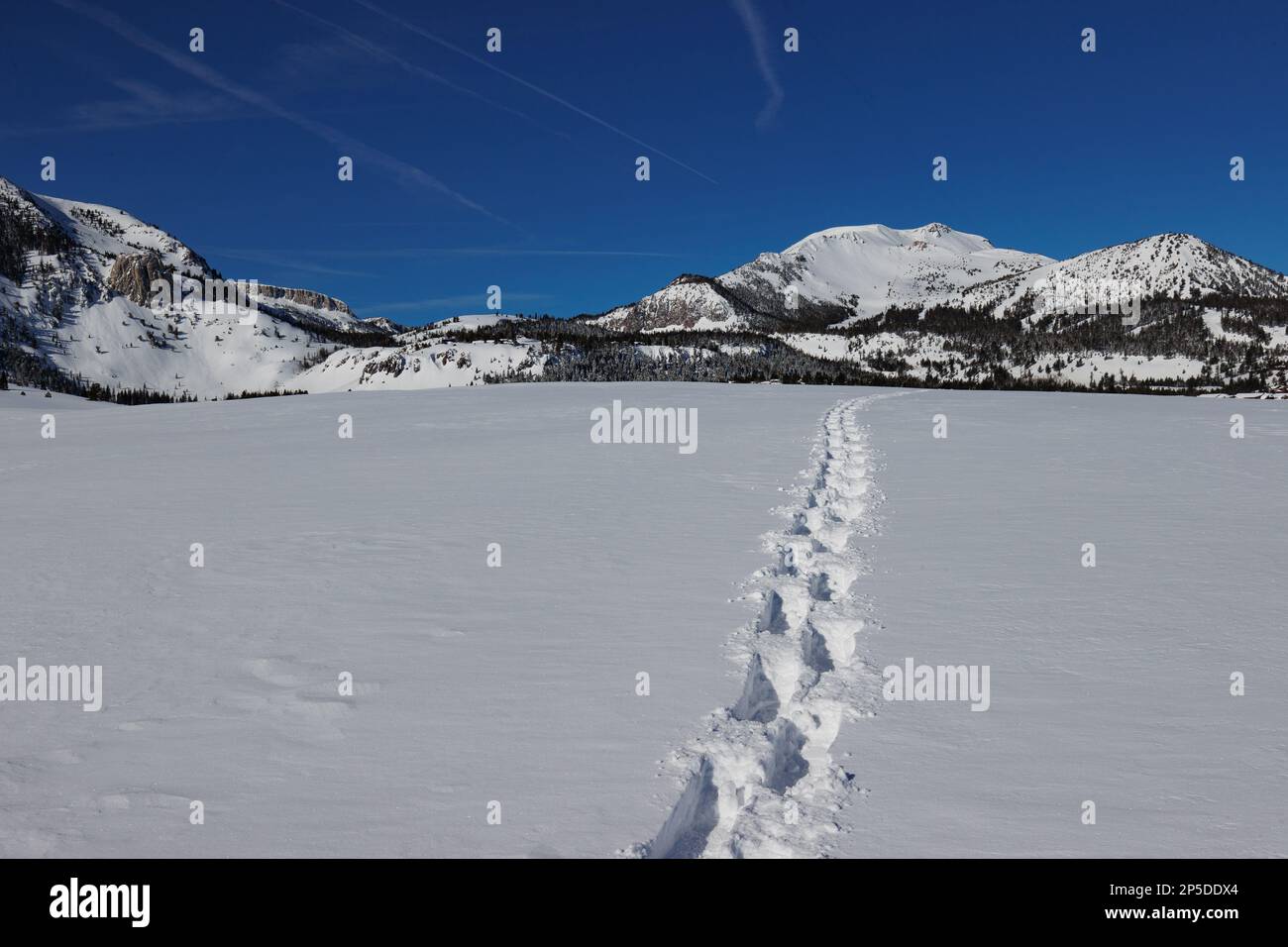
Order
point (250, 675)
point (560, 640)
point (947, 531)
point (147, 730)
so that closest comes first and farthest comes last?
point (147, 730) → point (250, 675) → point (560, 640) → point (947, 531)

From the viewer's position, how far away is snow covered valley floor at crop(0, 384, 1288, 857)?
4.10 metres

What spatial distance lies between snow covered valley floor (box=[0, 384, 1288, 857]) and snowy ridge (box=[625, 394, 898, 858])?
24 mm

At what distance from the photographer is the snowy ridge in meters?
4.14

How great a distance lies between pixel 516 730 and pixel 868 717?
2.37 m

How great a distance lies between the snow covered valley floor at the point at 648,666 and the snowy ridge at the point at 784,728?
2 centimetres

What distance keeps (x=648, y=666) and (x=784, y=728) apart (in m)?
1.32

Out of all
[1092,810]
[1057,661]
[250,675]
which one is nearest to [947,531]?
[1057,661]

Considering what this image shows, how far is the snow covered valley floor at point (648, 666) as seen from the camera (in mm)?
4102

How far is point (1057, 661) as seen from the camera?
617 cm

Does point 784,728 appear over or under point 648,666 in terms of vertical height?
under

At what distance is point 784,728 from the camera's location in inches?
207

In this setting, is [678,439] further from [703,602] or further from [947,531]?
[703,602]
